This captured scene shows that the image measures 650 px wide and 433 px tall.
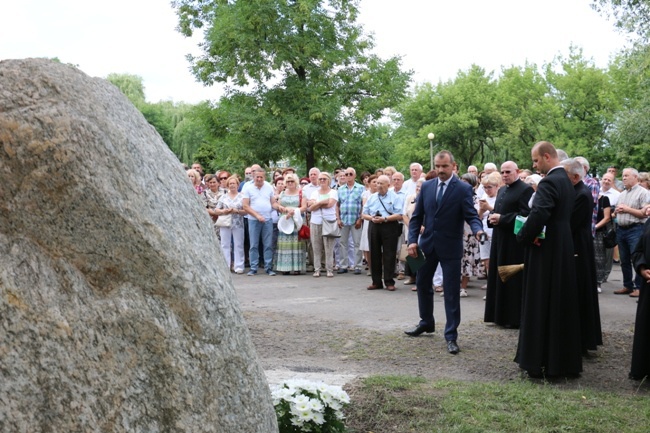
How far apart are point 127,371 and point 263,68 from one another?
23884mm

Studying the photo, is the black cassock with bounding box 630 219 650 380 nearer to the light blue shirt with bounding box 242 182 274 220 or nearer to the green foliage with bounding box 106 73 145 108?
the light blue shirt with bounding box 242 182 274 220

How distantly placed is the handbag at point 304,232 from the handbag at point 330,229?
56 centimetres

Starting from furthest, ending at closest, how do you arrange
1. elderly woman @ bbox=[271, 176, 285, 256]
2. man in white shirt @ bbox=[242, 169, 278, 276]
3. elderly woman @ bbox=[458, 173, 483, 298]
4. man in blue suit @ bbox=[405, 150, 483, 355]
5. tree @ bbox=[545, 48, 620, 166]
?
1. tree @ bbox=[545, 48, 620, 166]
2. elderly woman @ bbox=[271, 176, 285, 256]
3. man in white shirt @ bbox=[242, 169, 278, 276]
4. elderly woman @ bbox=[458, 173, 483, 298]
5. man in blue suit @ bbox=[405, 150, 483, 355]

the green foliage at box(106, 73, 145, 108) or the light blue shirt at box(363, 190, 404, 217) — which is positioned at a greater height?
the green foliage at box(106, 73, 145, 108)

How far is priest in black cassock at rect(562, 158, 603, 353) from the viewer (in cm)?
765

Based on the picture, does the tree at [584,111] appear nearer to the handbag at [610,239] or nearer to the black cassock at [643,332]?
the handbag at [610,239]

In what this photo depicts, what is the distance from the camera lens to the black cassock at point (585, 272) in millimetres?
7648

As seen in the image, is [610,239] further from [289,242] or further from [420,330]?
[289,242]

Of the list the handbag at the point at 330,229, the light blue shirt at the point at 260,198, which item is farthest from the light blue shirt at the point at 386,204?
the light blue shirt at the point at 260,198

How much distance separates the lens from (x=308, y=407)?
415 cm

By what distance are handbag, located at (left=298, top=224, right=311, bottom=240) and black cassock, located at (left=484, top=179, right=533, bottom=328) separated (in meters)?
6.07

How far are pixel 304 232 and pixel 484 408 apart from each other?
995 centimetres

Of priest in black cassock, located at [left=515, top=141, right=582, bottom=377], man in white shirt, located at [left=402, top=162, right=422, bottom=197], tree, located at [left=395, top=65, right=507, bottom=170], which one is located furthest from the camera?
tree, located at [left=395, top=65, right=507, bottom=170]

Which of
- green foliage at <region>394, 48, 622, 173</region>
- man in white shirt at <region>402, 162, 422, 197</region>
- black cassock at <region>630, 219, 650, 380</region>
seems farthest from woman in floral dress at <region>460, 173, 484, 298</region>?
green foliage at <region>394, 48, 622, 173</region>
